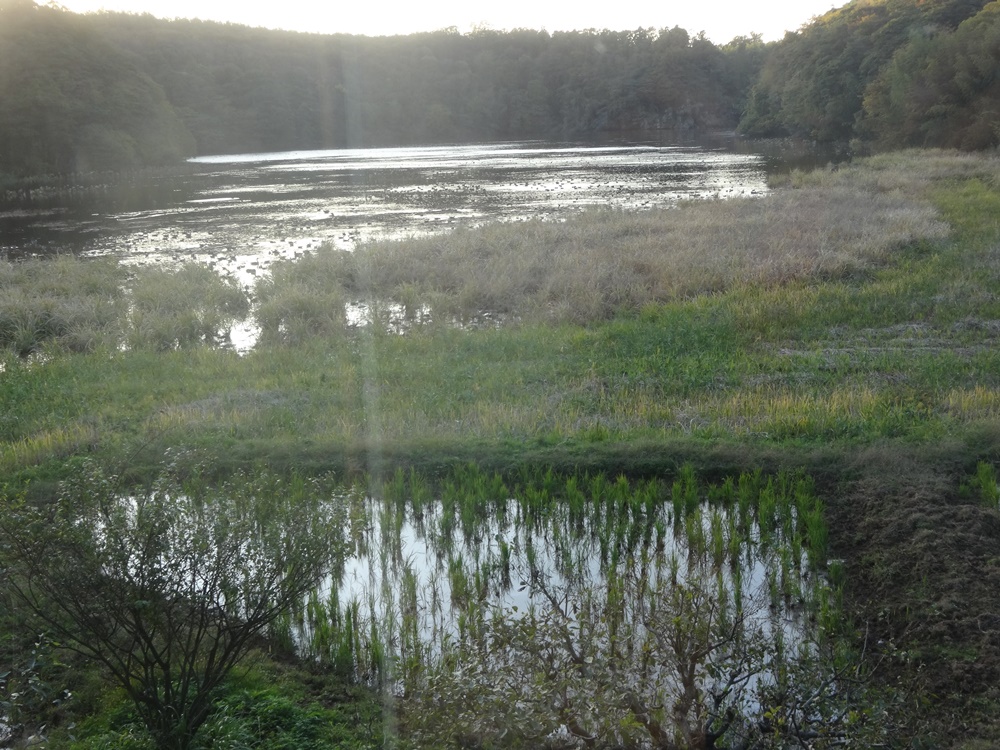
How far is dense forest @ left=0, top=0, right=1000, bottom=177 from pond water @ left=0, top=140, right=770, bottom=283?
7.10 m

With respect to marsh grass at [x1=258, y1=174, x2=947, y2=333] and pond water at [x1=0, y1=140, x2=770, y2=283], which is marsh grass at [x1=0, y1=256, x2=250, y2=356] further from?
pond water at [x1=0, y1=140, x2=770, y2=283]

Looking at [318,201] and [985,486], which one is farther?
[318,201]

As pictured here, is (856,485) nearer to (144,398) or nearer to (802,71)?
(144,398)

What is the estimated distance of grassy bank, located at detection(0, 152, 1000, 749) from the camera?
6.61m

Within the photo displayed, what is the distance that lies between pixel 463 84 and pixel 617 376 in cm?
11161

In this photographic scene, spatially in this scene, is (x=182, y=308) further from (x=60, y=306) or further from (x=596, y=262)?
(x=596, y=262)

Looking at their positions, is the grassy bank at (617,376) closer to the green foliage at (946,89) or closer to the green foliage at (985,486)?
the green foliage at (985,486)

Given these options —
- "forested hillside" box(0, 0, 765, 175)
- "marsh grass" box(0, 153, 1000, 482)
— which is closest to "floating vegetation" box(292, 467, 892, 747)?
"marsh grass" box(0, 153, 1000, 482)

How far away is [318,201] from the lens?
39.1 metres

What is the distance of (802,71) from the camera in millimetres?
71438

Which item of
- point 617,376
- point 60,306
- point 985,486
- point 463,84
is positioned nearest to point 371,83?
point 463,84

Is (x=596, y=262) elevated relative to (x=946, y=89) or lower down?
lower down

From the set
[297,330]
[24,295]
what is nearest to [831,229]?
[297,330]

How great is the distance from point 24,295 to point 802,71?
225 feet
